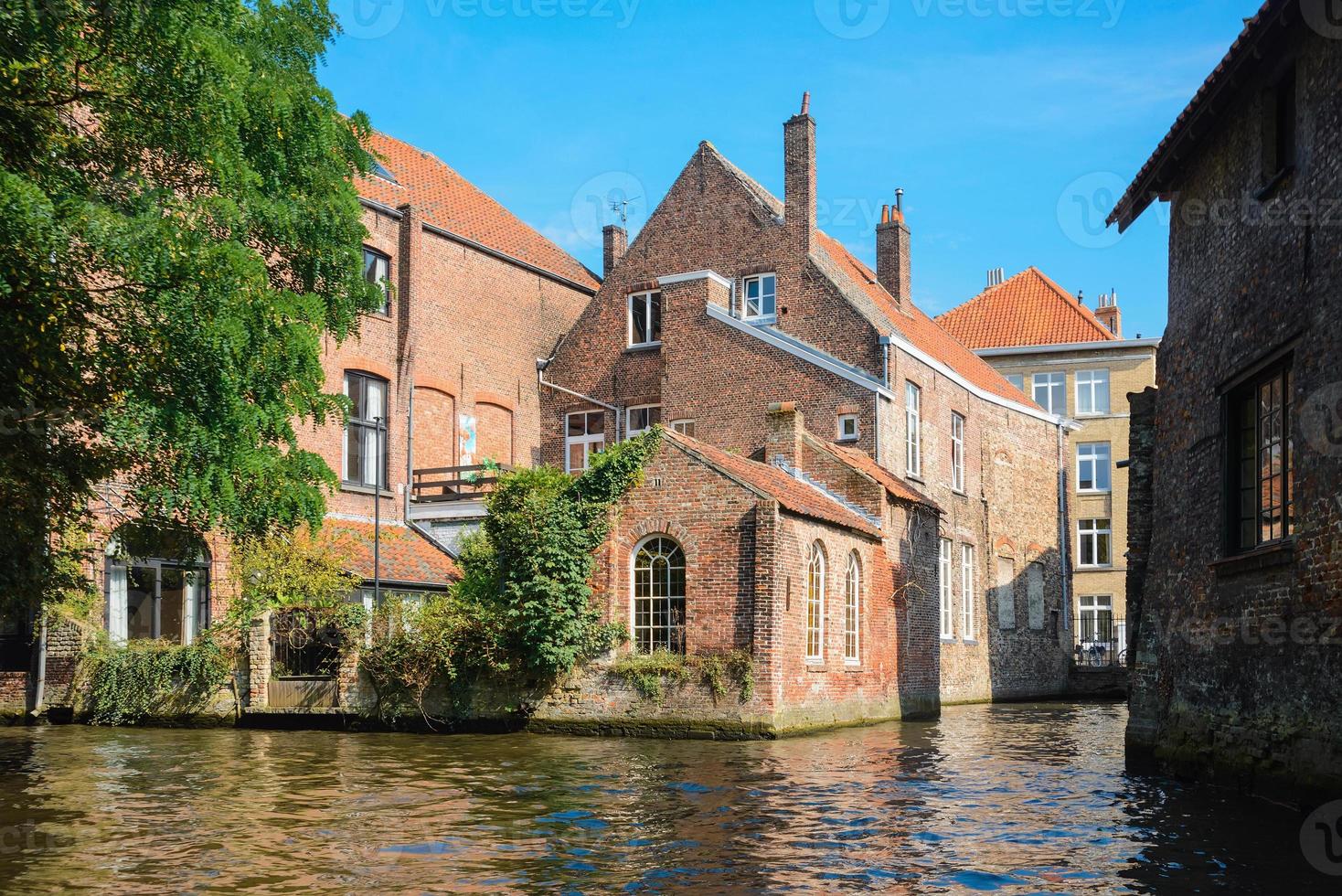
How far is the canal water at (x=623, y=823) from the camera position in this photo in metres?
8.87

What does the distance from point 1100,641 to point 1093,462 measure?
6.86 m

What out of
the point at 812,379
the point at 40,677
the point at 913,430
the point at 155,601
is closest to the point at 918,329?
the point at 913,430

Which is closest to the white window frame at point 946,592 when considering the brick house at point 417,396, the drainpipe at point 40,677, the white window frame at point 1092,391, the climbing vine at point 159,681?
the brick house at point 417,396

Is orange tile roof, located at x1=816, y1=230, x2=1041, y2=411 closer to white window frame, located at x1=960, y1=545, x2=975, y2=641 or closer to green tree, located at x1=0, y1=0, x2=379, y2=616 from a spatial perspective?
white window frame, located at x1=960, y1=545, x2=975, y2=641

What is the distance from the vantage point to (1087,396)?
46.6 metres

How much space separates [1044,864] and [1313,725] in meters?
2.82

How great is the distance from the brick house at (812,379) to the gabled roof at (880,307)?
107 mm

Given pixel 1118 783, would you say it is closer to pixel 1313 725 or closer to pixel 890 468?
pixel 1313 725

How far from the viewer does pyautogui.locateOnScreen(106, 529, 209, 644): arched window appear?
81.8 ft

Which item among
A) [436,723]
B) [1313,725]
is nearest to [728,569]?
[436,723]

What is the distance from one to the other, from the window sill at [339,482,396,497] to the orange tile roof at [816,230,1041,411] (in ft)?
39.7

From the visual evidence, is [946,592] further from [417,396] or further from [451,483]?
[417,396]

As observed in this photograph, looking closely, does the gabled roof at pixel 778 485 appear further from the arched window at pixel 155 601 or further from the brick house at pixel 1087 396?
the brick house at pixel 1087 396

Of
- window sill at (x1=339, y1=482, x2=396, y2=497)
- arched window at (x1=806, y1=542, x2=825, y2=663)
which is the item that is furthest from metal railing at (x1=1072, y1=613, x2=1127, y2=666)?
window sill at (x1=339, y1=482, x2=396, y2=497)
